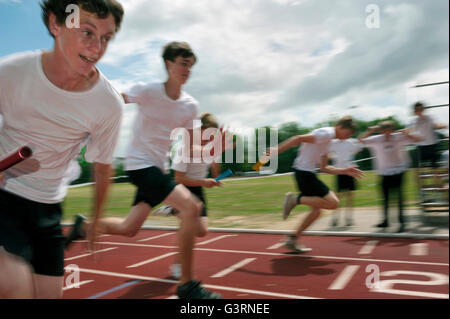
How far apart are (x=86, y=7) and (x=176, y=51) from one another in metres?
1.48

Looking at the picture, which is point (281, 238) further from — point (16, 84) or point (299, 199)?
point (16, 84)

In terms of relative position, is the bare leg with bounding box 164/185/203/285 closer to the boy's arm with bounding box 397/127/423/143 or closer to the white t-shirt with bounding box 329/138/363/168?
the white t-shirt with bounding box 329/138/363/168

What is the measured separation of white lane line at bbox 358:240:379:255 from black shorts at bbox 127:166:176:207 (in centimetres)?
268

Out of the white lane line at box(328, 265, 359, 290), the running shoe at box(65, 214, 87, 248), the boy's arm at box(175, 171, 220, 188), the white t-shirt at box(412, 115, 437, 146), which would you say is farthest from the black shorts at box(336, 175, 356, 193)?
the running shoe at box(65, 214, 87, 248)

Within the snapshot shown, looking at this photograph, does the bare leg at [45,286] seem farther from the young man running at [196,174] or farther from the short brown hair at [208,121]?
the short brown hair at [208,121]

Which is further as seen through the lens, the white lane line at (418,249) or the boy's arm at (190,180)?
the white lane line at (418,249)

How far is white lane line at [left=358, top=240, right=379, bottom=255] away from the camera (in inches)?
180

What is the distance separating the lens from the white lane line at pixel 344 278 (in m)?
3.44

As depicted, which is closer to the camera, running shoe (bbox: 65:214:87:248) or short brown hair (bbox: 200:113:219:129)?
running shoe (bbox: 65:214:87:248)

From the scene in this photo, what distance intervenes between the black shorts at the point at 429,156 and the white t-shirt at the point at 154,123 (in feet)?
15.4

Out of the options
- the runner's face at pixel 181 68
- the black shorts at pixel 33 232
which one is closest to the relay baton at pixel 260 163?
the runner's face at pixel 181 68

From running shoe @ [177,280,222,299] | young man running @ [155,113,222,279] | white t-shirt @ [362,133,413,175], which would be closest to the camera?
running shoe @ [177,280,222,299]

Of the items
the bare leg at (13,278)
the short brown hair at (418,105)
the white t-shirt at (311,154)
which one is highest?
the short brown hair at (418,105)
